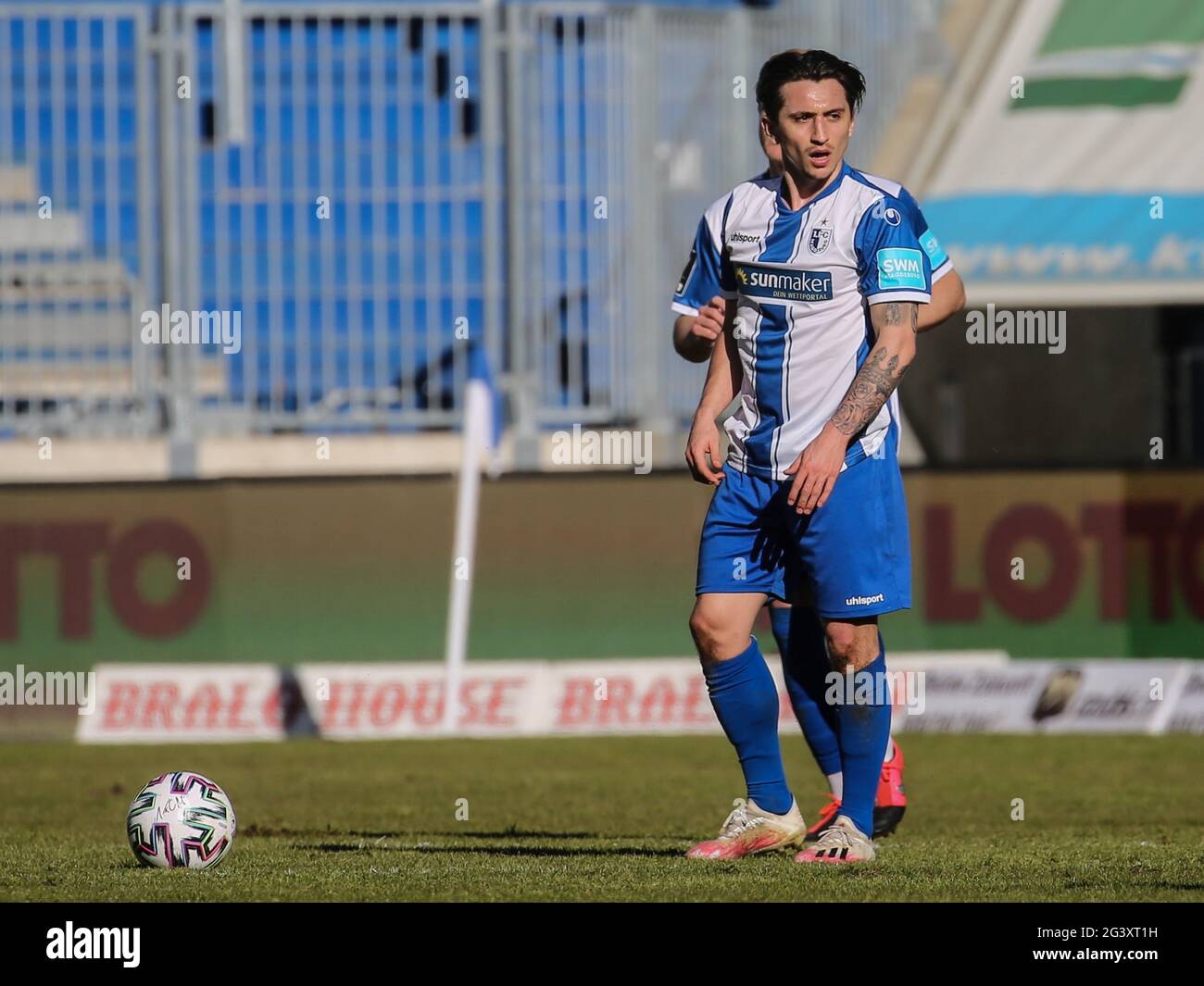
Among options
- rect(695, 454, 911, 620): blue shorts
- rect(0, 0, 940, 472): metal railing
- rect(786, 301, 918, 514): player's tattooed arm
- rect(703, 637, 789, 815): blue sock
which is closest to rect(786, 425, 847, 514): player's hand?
rect(786, 301, 918, 514): player's tattooed arm

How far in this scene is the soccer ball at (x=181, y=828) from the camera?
23.1ft

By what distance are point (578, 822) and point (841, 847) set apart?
2.89m

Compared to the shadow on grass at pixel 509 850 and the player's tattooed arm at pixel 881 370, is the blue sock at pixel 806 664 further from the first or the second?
the player's tattooed arm at pixel 881 370

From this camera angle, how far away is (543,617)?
16.9m

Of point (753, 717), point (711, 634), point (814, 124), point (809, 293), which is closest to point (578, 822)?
point (753, 717)

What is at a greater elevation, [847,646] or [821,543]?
[821,543]

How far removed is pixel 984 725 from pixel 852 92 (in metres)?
9.11

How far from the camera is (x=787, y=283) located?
23.1ft

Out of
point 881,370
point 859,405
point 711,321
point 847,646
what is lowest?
point 847,646

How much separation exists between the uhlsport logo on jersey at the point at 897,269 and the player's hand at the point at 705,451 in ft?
2.49
